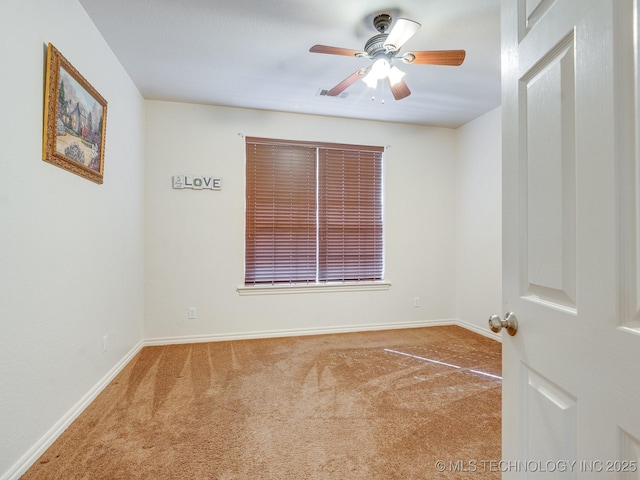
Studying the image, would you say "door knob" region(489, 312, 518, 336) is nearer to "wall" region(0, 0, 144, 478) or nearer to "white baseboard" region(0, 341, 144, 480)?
"wall" region(0, 0, 144, 478)

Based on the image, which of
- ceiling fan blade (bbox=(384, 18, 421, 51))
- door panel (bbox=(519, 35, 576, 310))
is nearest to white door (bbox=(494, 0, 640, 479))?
door panel (bbox=(519, 35, 576, 310))

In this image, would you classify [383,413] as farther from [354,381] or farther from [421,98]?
[421,98]

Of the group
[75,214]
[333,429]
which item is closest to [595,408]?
[333,429]

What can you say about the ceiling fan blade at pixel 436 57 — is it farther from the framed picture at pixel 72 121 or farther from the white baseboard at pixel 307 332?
the white baseboard at pixel 307 332

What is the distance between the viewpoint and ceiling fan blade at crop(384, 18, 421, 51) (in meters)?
1.75

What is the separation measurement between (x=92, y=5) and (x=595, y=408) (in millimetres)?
3071

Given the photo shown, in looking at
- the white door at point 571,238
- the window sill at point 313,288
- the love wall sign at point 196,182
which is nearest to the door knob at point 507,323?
the white door at point 571,238

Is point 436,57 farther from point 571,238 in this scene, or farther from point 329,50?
point 571,238

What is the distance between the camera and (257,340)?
140 inches

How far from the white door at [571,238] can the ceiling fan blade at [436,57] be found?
3.72 ft

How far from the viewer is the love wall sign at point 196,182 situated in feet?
11.3

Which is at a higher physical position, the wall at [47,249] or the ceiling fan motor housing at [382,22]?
the ceiling fan motor housing at [382,22]

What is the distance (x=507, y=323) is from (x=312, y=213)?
303 centimetres

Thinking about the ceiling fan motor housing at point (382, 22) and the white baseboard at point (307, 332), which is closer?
the ceiling fan motor housing at point (382, 22)
